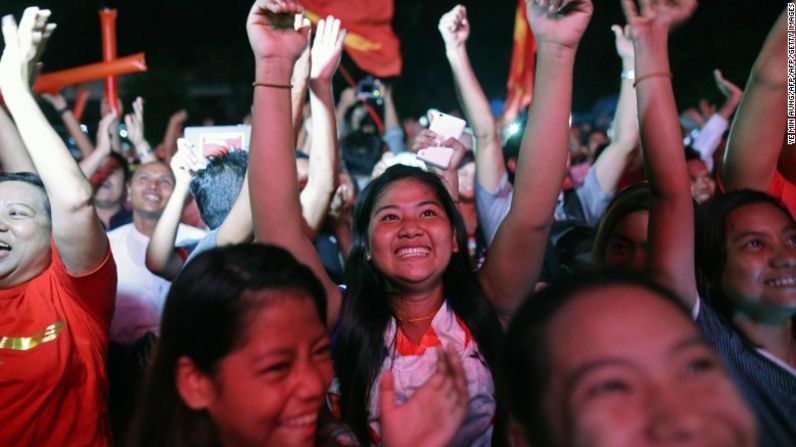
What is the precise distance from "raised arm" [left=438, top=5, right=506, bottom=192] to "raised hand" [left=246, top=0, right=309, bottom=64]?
46.3 inches

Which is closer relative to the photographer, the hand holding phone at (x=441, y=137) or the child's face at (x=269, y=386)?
the child's face at (x=269, y=386)

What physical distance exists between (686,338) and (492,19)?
18485mm

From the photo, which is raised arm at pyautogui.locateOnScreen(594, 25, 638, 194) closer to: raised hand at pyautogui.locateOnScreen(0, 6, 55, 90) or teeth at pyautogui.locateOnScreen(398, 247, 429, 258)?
teeth at pyautogui.locateOnScreen(398, 247, 429, 258)

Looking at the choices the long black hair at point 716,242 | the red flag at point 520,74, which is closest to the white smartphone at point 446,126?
the long black hair at point 716,242

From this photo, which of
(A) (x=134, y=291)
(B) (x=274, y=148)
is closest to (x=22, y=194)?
(B) (x=274, y=148)

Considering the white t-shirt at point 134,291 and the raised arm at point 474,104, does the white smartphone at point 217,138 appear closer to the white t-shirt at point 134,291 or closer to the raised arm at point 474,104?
the white t-shirt at point 134,291

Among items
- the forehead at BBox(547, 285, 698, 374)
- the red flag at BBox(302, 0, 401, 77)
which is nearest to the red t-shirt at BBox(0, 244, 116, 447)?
the forehead at BBox(547, 285, 698, 374)

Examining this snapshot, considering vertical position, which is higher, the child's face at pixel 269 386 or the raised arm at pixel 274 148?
the raised arm at pixel 274 148

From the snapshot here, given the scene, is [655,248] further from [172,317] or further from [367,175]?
[367,175]

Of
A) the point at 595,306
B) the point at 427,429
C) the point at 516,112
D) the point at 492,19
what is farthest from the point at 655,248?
the point at 492,19

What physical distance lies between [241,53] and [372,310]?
19982 mm

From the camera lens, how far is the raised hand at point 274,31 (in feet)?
7.68

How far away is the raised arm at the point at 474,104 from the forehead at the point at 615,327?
201 centimetres

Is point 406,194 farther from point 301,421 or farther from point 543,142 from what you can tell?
point 301,421
